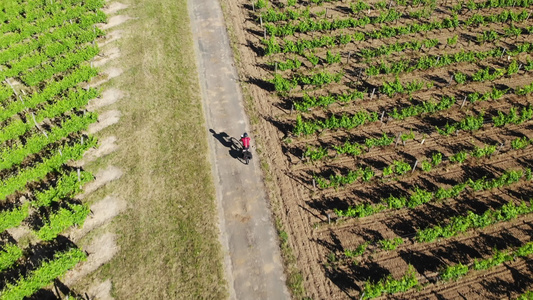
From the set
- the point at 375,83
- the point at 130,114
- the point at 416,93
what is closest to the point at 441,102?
the point at 416,93

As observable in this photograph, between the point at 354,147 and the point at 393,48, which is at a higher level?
the point at 393,48

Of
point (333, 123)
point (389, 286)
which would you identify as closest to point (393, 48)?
point (333, 123)

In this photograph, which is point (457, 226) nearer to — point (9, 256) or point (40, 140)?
point (9, 256)

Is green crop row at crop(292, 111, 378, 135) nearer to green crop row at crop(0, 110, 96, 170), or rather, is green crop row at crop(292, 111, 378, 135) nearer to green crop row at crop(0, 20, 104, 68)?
green crop row at crop(0, 110, 96, 170)

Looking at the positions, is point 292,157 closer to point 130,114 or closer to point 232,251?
point 232,251

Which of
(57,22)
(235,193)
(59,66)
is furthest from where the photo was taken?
(57,22)

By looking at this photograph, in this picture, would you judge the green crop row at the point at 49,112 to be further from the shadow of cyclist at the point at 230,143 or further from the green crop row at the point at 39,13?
the green crop row at the point at 39,13
